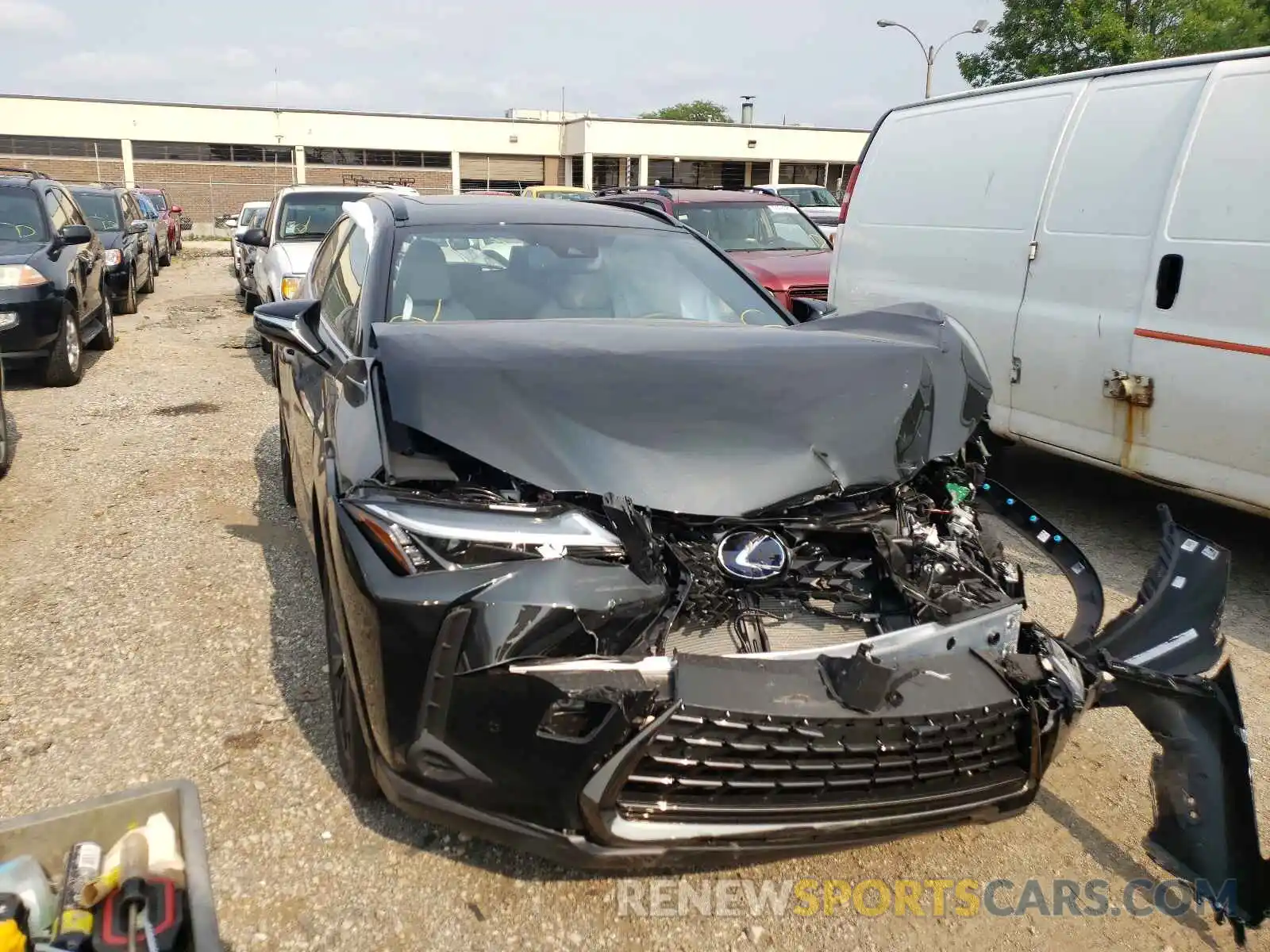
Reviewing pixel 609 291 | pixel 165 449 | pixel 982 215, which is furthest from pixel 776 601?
pixel 165 449

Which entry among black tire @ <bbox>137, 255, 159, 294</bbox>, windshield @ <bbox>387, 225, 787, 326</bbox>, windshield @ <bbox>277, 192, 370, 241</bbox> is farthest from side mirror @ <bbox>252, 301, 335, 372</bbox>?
black tire @ <bbox>137, 255, 159, 294</bbox>

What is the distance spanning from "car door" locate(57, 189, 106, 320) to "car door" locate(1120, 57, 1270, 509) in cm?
885

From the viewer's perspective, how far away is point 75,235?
893 centimetres

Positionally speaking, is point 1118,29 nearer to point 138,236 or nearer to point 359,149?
point 138,236

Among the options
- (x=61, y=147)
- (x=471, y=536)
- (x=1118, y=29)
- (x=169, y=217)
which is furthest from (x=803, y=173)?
(x=471, y=536)

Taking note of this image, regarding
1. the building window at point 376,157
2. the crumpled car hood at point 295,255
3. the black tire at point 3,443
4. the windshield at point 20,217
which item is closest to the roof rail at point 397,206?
the black tire at point 3,443

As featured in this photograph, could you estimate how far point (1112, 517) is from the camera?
213 inches

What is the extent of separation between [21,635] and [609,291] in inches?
103

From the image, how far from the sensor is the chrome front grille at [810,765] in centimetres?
204

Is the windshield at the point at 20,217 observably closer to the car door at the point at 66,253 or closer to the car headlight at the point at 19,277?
the car door at the point at 66,253

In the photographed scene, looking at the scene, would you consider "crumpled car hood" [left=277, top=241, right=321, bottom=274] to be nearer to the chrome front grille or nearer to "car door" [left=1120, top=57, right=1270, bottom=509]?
"car door" [left=1120, top=57, right=1270, bottom=509]

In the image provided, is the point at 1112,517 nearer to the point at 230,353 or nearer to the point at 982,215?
the point at 982,215

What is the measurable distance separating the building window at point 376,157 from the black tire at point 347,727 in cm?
4941

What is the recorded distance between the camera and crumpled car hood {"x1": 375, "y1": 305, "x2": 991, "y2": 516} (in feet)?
7.78
